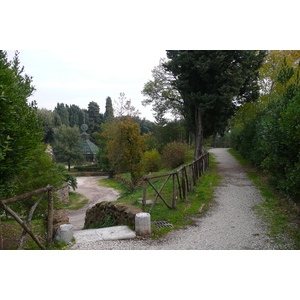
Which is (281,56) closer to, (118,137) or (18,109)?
(118,137)

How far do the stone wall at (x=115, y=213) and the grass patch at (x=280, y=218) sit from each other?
3.16 meters

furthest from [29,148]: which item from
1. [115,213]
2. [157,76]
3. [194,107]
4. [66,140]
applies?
[66,140]

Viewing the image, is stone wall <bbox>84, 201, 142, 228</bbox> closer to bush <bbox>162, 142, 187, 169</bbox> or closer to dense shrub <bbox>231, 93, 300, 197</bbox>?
dense shrub <bbox>231, 93, 300, 197</bbox>

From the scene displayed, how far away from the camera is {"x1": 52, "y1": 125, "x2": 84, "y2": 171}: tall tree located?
34.3 meters

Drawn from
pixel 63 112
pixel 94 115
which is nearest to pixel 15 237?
pixel 63 112

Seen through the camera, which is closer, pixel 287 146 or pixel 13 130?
pixel 13 130

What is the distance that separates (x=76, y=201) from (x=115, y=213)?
44.0 feet

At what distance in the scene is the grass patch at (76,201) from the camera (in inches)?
701

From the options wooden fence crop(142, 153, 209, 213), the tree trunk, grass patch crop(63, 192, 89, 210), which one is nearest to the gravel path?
wooden fence crop(142, 153, 209, 213)

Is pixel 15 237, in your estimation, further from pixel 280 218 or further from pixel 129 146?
pixel 129 146

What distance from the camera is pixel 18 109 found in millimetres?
4984

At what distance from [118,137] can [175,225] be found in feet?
42.2

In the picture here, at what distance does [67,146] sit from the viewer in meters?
34.6

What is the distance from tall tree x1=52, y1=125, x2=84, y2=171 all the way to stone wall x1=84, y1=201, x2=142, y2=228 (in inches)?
1031
